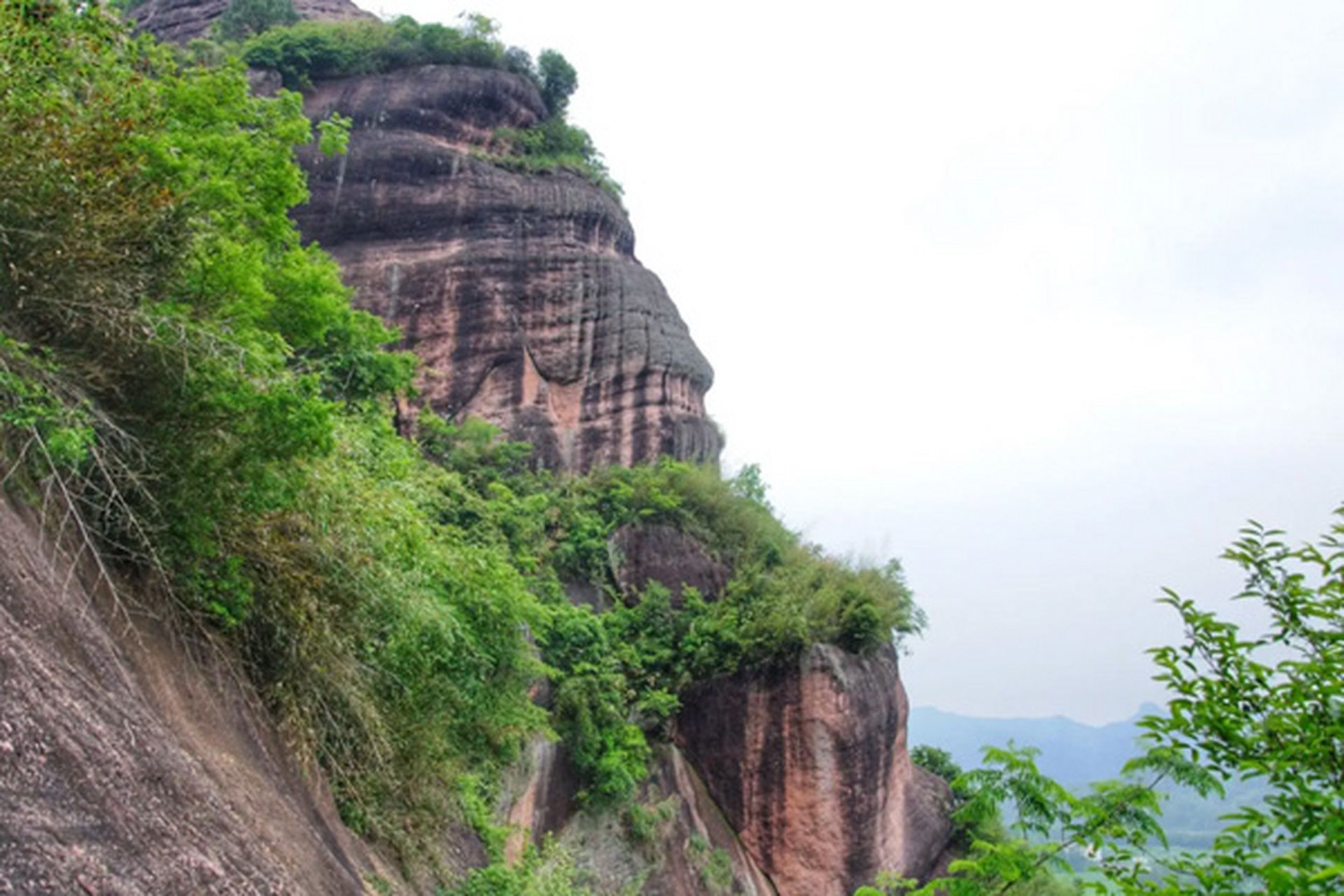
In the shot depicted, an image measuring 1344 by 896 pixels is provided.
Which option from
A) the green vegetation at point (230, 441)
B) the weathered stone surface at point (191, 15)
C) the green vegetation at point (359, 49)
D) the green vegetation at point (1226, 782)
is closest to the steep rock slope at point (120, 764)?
the green vegetation at point (230, 441)

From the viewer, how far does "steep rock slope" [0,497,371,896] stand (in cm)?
313

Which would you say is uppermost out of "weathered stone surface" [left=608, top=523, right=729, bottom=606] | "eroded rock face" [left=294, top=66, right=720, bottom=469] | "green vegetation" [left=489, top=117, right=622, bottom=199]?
"green vegetation" [left=489, top=117, right=622, bottom=199]

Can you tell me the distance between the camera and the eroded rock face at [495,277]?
72.5 feet

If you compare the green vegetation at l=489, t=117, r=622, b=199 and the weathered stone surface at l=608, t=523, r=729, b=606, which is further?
the green vegetation at l=489, t=117, r=622, b=199

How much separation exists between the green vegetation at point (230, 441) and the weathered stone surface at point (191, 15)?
22.3 meters

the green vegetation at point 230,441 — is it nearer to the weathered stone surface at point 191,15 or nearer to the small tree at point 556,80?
the small tree at point 556,80

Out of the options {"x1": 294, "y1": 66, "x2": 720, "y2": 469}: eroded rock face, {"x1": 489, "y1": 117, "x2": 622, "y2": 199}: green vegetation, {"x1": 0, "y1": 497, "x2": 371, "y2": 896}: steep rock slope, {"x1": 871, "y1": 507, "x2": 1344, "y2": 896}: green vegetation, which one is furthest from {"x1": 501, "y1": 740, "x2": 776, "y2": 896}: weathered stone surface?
{"x1": 489, "y1": 117, "x2": 622, "y2": 199}: green vegetation

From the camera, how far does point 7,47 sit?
5055 millimetres

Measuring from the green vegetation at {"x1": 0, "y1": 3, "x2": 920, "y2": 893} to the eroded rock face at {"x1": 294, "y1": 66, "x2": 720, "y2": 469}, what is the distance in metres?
10.3

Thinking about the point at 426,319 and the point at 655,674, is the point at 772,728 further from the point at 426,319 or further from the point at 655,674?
the point at 426,319

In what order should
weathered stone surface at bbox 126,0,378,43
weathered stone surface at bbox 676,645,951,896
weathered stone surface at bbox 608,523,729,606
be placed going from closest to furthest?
weathered stone surface at bbox 676,645,951,896 → weathered stone surface at bbox 608,523,729,606 → weathered stone surface at bbox 126,0,378,43

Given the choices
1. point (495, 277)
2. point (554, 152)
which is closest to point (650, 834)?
point (495, 277)

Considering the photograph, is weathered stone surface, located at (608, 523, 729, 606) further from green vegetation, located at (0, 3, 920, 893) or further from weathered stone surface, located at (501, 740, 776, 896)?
green vegetation, located at (0, 3, 920, 893)

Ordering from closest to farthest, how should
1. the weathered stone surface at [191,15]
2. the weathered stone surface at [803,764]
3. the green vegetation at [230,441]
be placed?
the green vegetation at [230,441]
the weathered stone surface at [803,764]
the weathered stone surface at [191,15]
